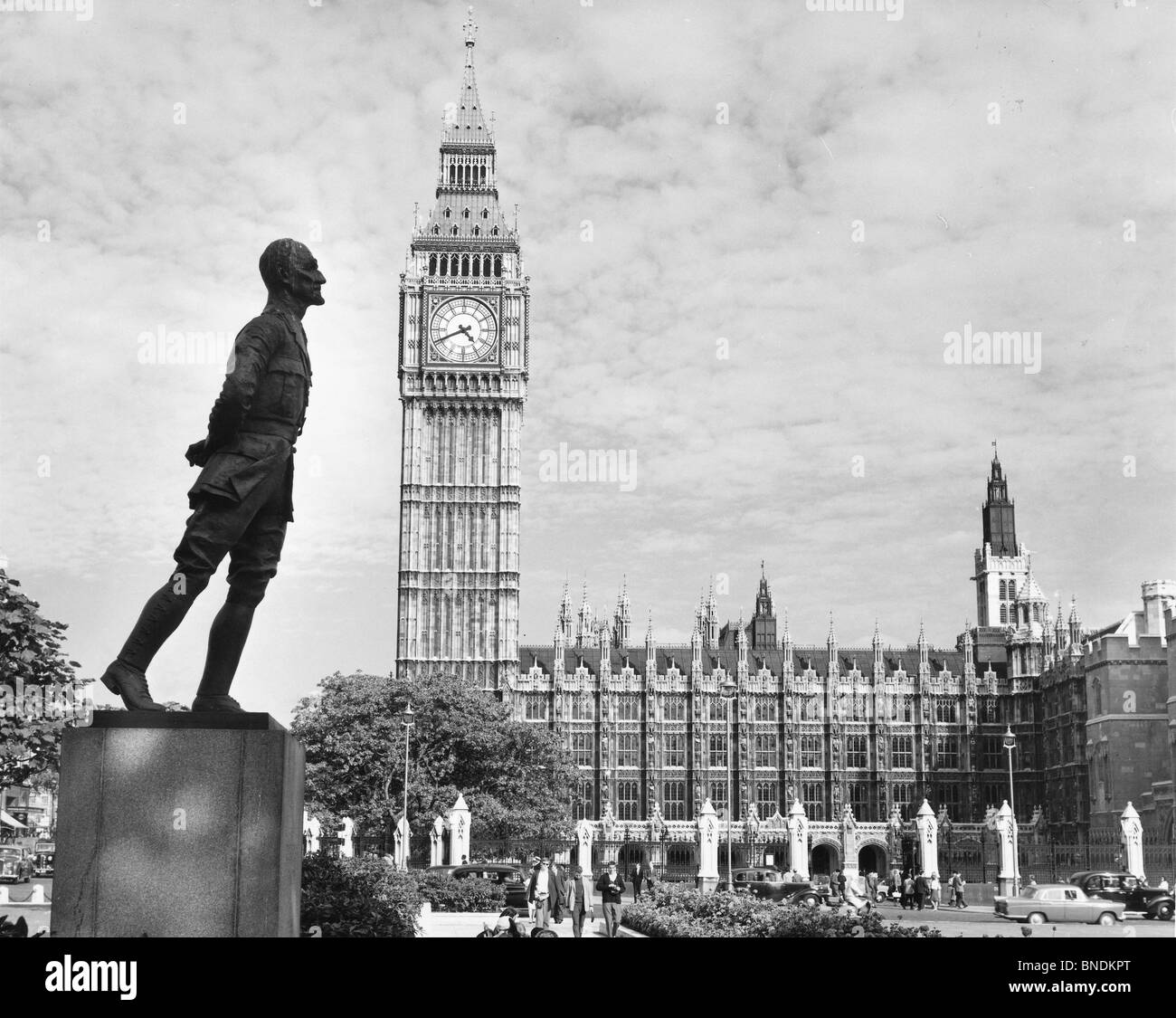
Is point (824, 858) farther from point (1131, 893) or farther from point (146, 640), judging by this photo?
point (146, 640)

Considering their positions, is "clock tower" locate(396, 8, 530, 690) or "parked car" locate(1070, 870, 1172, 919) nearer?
"parked car" locate(1070, 870, 1172, 919)

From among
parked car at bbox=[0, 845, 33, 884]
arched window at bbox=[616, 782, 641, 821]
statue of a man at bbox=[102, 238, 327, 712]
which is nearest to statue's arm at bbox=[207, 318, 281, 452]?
statue of a man at bbox=[102, 238, 327, 712]

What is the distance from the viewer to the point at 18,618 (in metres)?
28.3

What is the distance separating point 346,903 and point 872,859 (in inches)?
3252

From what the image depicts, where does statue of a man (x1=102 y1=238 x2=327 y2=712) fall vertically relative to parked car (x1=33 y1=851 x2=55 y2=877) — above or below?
above

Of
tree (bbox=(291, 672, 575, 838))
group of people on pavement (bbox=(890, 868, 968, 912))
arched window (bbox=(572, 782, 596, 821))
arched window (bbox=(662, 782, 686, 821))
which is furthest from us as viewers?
arched window (bbox=(662, 782, 686, 821))

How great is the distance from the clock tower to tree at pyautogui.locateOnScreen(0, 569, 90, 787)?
204 feet

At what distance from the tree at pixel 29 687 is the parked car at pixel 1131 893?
29.3 meters

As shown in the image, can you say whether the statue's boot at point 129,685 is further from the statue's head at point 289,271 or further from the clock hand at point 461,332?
the clock hand at point 461,332

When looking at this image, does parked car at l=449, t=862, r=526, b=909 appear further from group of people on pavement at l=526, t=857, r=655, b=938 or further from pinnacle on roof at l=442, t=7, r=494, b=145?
pinnacle on roof at l=442, t=7, r=494, b=145

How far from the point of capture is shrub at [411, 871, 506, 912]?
36156 millimetres

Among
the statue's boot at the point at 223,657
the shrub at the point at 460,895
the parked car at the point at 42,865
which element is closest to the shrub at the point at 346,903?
the statue's boot at the point at 223,657

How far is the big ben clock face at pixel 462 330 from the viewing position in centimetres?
9694
